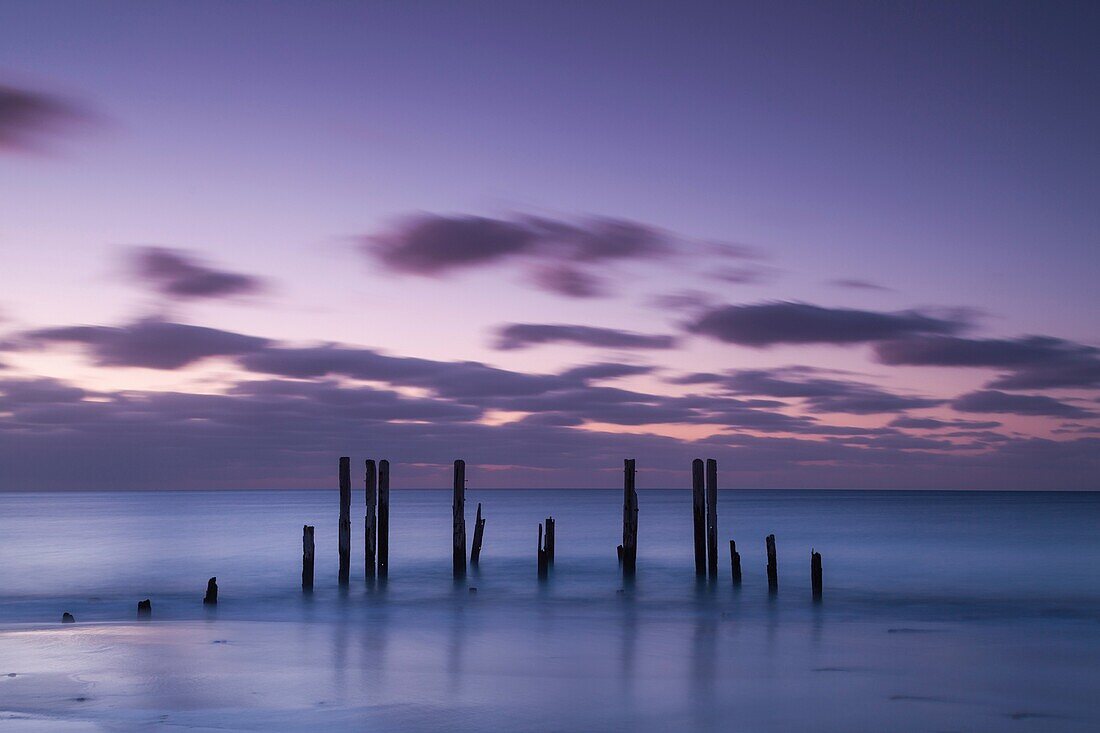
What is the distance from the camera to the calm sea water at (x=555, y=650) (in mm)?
10719

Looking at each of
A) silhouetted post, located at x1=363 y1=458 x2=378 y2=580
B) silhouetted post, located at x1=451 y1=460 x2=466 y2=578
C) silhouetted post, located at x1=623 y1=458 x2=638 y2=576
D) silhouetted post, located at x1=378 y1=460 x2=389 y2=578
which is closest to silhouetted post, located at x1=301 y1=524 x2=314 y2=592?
silhouetted post, located at x1=363 y1=458 x2=378 y2=580

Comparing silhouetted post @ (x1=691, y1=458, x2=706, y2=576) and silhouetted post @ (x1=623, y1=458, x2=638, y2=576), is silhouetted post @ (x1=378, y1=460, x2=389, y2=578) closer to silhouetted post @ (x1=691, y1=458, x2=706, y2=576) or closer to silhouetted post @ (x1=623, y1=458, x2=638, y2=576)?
silhouetted post @ (x1=623, y1=458, x2=638, y2=576)

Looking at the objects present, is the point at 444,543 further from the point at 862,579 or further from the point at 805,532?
the point at 805,532

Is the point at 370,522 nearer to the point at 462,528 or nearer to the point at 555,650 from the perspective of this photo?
the point at 462,528

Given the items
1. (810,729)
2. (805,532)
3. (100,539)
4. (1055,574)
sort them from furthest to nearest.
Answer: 1. (805,532)
2. (100,539)
3. (1055,574)
4. (810,729)

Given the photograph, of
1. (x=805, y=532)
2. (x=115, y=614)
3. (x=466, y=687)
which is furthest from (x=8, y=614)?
(x=805, y=532)

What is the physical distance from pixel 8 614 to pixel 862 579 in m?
22.9

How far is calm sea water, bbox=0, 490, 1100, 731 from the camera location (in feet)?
35.2

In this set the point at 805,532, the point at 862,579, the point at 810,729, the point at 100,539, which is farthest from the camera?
the point at 805,532

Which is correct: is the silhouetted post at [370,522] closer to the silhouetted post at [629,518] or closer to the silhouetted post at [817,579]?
the silhouetted post at [629,518]

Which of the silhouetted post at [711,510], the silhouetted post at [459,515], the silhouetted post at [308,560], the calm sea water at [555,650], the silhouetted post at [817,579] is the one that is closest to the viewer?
the calm sea water at [555,650]

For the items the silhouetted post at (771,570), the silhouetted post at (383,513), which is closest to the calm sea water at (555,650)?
the silhouetted post at (771,570)

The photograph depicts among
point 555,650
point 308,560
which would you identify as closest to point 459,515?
point 308,560

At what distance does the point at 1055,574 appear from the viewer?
1230 inches
